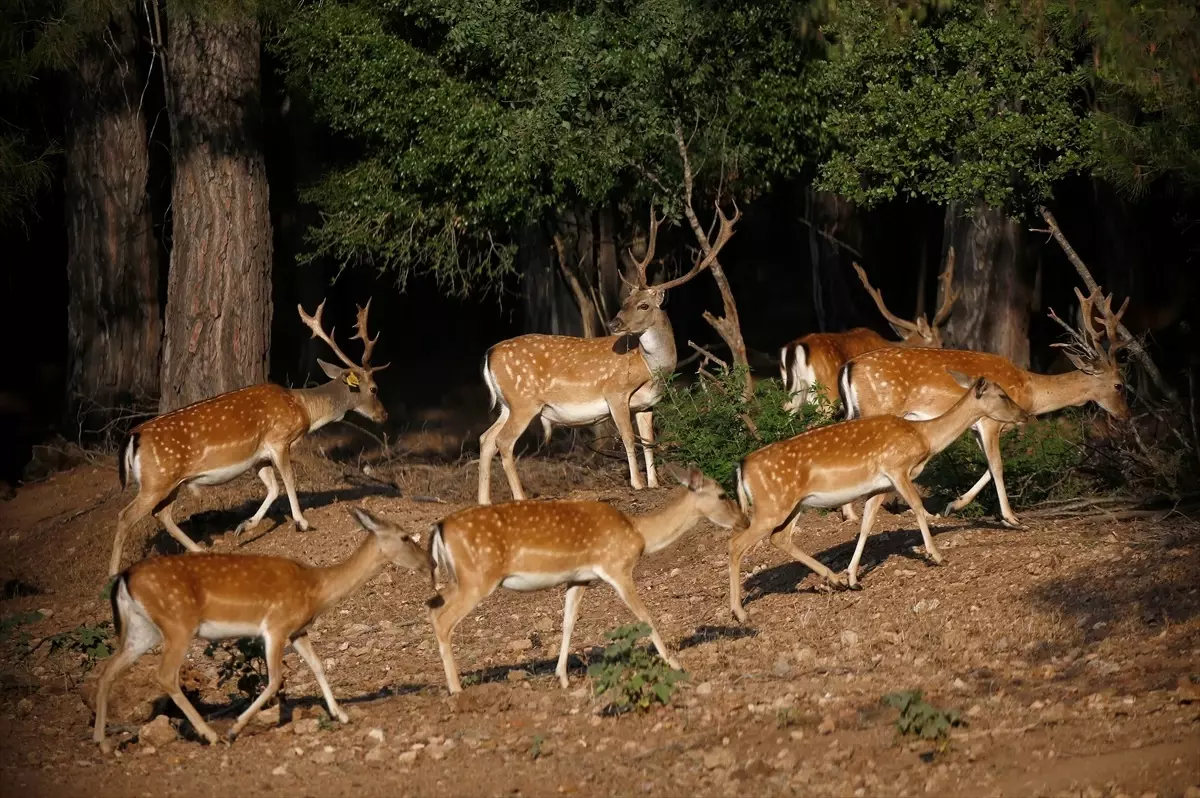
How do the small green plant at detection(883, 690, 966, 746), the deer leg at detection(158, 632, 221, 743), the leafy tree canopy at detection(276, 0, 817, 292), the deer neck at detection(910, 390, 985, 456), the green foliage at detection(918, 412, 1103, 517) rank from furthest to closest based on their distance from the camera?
the leafy tree canopy at detection(276, 0, 817, 292) → the green foliage at detection(918, 412, 1103, 517) → the deer neck at detection(910, 390, 985, 456) → the deer leg at detection(158, 632, 221, 743) → the small green plant at detection(883, 690, 966, 746)

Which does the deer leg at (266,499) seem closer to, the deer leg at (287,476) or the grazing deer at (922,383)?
the deer leg at (287,476)

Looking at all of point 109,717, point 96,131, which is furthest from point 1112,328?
point 96,131

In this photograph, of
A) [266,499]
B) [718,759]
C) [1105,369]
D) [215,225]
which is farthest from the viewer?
[215,225]

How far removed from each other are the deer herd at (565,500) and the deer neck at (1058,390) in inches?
0.6

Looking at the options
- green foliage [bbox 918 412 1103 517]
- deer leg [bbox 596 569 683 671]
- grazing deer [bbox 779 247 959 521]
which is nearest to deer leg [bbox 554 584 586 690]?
deer leg [bbox 596 569 683 671]

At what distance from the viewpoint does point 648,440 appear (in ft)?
47.0

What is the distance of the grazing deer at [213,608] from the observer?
26.3 feet

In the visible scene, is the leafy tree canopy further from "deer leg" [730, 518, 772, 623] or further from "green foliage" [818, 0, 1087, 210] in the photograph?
"deer leg" [730, 518, 772, 623]

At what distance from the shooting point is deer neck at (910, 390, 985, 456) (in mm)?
10609

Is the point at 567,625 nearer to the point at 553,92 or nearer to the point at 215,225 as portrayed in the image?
the point at 553,92

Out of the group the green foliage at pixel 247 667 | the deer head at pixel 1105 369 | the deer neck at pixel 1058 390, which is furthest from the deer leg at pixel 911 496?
the green foliage at pixel 247 667

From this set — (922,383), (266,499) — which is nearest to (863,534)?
(922,383)

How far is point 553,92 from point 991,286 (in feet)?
19.8

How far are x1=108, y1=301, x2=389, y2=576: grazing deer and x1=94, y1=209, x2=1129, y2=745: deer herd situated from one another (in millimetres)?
16
